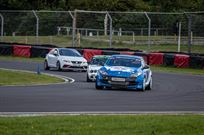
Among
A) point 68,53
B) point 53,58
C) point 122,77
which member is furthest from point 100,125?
point 68,53

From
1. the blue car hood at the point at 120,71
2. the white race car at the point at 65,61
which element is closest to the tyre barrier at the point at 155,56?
the white race car at the point at 65,61

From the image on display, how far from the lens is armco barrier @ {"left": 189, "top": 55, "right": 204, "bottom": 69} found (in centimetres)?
4103

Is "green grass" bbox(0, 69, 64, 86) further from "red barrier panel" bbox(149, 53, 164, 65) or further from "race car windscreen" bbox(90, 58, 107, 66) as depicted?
"red barrier panel" bbox(149, 53, 164, 65)

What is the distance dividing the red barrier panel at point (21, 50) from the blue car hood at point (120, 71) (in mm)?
24707

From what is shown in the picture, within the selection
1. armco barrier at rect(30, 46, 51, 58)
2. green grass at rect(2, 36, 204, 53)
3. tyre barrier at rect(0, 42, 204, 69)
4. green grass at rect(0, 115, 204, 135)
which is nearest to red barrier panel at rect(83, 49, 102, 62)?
tyre barrier at rect(0, 42, 204, 69)

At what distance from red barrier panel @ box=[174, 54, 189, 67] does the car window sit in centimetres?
1447

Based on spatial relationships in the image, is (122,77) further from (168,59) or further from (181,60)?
(168,59)

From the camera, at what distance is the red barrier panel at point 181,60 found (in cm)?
4178

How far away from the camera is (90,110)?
1745 cm

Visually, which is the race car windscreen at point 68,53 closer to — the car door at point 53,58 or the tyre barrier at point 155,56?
the car door at point 53,58

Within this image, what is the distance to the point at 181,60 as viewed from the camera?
42.2m

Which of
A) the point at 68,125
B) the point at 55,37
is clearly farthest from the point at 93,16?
the point at 68,125

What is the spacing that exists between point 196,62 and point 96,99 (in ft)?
68.6

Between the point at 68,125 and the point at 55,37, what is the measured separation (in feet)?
136
